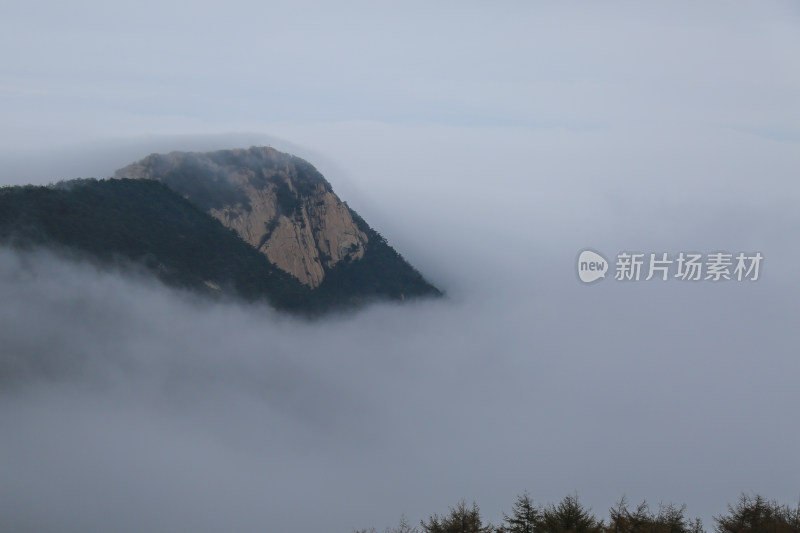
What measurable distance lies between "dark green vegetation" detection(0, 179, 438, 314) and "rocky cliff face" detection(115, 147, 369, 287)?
5.36m

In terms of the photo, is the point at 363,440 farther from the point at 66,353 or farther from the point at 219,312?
the point at 66,353

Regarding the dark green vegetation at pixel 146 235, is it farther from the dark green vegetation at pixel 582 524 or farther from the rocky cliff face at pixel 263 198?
the dark green vegetation at pixel 582 524

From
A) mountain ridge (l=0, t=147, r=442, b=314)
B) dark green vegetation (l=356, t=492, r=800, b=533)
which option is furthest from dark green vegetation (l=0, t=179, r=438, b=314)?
dark green vegetation (l=356, t=492, r=800, b=533)

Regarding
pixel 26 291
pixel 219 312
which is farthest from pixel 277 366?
pixel 26 291

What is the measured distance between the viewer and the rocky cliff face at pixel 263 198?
174125 mm

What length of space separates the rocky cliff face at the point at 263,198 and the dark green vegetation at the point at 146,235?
17.6ft

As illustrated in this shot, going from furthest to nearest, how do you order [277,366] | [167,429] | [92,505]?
1. [277,366]
2. [167,429]
3. [92,505]

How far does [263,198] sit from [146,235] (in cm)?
4051

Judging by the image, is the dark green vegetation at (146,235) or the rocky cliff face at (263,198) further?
the rocky cliff face at (263,198)

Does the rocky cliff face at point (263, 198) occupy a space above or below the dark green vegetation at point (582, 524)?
above

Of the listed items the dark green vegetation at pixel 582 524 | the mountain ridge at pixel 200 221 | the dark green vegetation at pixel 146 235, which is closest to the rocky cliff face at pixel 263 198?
the mountain ridge at pixel 200 221

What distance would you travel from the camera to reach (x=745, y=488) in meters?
186

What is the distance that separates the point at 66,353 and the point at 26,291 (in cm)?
1317

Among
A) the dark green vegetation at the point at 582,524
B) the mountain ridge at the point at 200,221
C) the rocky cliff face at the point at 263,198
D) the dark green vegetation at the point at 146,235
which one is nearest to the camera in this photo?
the dark green vegetation at the point at 582,524
